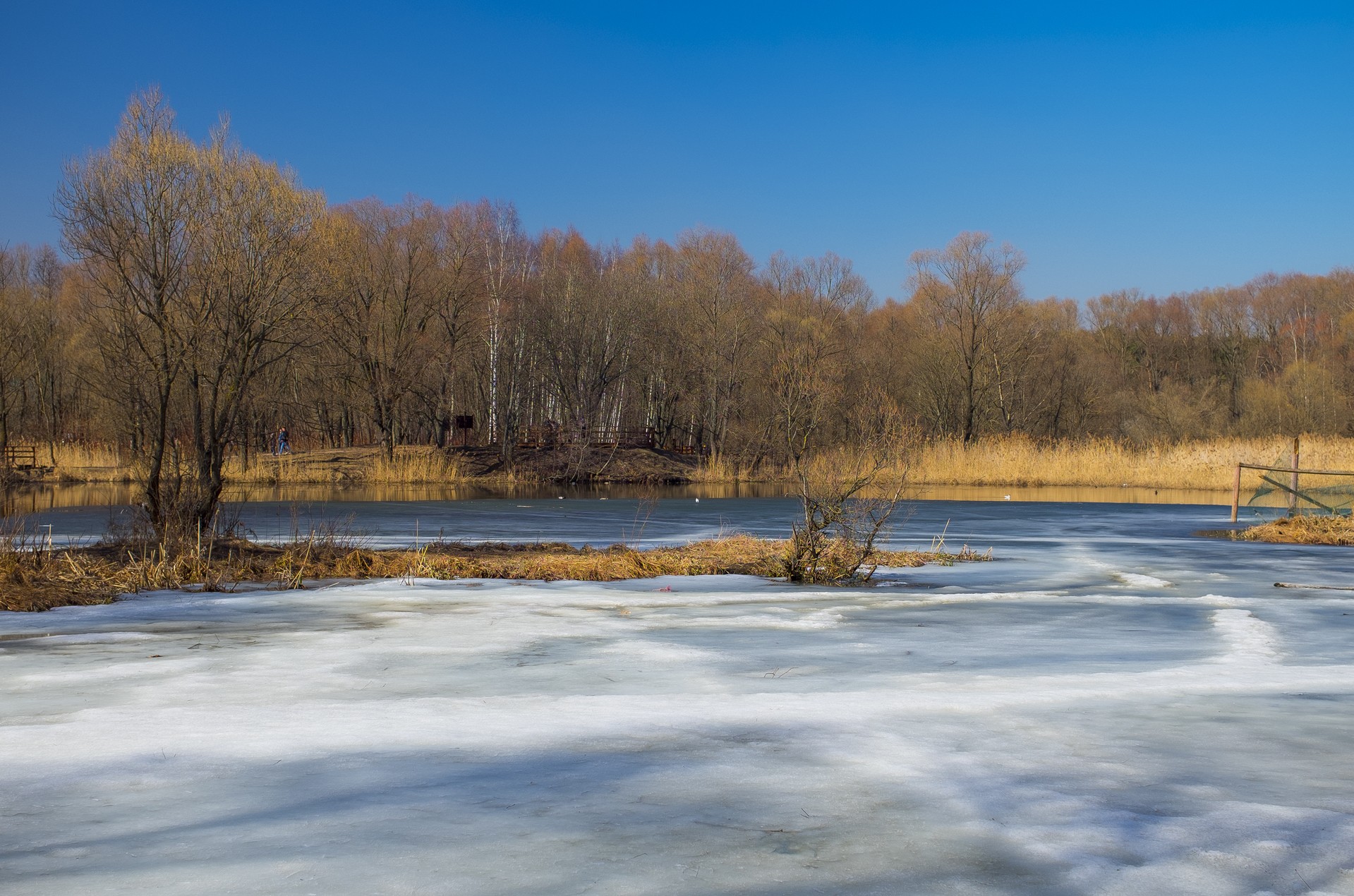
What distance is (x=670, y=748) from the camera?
5.04 meters

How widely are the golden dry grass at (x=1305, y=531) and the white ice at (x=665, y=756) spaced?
10.5 meters

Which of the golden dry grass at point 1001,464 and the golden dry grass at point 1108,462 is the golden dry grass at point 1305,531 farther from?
the golden dry grass at point 1001,464

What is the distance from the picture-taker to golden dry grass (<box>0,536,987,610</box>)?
32.6 ft

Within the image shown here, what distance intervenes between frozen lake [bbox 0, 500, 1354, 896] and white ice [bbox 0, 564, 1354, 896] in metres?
0.02

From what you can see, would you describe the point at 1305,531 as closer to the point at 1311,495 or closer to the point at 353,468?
the point at 1311,495

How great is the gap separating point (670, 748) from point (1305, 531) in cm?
1680

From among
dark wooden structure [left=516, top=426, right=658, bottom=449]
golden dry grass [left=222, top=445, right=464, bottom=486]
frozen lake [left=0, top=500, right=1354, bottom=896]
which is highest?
dark wooden structure [left=516, top=426, right=658, bottom=449]

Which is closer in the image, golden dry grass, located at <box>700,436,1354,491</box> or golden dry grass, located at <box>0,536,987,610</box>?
golden dry grass, located at <box>0,536,987,610</box>

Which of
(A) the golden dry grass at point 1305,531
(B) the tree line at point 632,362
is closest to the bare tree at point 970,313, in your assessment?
(B) the tree line at point 632,362

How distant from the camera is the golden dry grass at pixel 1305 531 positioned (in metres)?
18.2

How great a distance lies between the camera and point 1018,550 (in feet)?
54.0

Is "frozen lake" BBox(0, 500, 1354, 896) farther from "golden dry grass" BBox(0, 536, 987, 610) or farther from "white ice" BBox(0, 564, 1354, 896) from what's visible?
"golden dry grass" BBox(0, 536, 987, 610)

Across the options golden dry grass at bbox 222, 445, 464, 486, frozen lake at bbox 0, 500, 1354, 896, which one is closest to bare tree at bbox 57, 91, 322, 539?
frozen lake at bbox 0, 500, 1354, 896

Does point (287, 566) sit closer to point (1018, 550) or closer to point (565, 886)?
point (565, 886)
